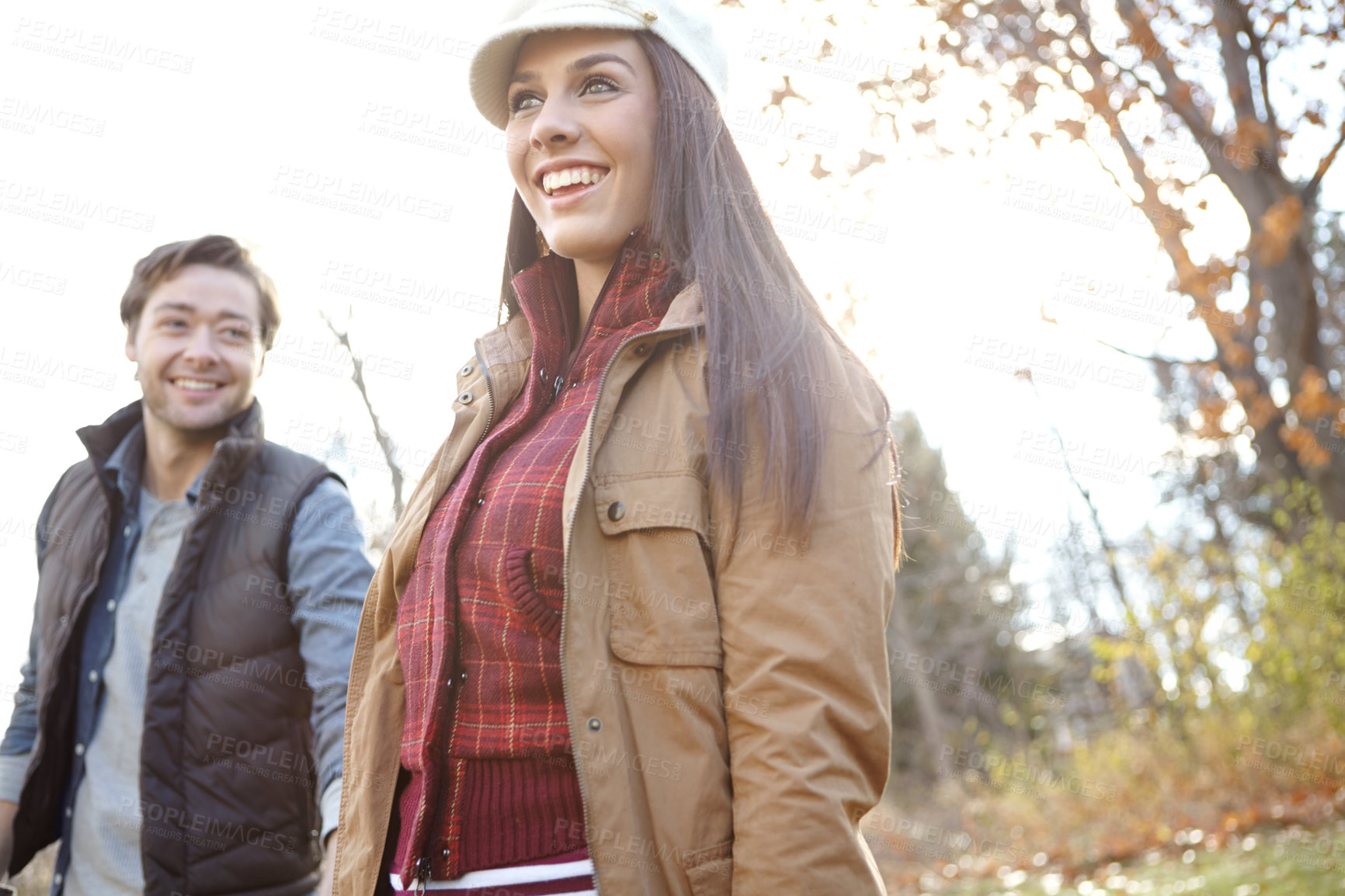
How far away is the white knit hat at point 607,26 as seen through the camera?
199cm

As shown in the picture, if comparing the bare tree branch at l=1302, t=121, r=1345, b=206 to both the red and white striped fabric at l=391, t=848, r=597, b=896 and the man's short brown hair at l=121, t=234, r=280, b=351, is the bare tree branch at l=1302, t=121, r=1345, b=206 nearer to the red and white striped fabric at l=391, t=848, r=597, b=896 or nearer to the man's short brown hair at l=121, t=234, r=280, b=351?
the man's short brown hair at l=121, t=234, r=280, b=351

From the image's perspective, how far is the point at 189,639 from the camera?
264 cm

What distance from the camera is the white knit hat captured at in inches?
78.5

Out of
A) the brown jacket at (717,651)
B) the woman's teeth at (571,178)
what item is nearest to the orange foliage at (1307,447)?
the brown jacket at (717,651)

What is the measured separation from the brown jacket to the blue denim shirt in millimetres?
1054

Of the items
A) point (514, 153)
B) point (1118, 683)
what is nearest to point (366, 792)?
point (514, 153)

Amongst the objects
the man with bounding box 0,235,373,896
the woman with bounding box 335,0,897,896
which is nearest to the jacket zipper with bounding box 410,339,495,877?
the woman with bounding box 335,0,897,896

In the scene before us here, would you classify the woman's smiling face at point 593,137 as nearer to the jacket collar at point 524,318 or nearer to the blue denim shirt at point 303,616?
the jacket collar at point 524,318

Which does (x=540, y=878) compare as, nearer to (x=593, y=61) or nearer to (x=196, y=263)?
(x=593, y=61)

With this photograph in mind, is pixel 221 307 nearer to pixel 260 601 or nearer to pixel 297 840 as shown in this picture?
pixel 260 601

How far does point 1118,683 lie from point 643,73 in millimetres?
14546

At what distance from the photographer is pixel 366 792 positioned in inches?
74.2

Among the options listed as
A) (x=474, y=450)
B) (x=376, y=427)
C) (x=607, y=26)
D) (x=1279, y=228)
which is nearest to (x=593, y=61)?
(x=607, y=26)

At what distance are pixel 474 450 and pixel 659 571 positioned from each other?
0.59 metres
